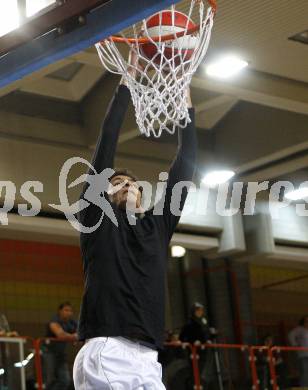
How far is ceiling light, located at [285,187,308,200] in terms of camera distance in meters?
14.8

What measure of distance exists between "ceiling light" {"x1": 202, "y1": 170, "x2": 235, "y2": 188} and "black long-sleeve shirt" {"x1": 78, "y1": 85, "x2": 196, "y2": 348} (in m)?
8.88

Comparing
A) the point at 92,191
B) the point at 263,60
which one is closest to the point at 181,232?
the point at 263,60

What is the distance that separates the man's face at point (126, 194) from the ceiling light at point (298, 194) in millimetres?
10615

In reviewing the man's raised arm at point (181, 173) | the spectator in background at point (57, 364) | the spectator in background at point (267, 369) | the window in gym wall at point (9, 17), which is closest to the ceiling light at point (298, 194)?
the spectator in background at point (267, 369)

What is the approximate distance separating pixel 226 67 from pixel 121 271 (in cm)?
590

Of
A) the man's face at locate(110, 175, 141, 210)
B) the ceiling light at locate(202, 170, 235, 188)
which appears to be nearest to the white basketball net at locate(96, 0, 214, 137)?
the man's face at locate(110, 175, 141, 210)

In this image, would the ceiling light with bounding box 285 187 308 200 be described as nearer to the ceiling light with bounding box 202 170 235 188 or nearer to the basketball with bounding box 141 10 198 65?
the ceiling light with bounding box 202 170 235 188

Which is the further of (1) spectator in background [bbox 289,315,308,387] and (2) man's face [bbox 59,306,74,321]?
(1) spectator in background [bbox 289,315,308,387]

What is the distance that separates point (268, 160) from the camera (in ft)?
42.4

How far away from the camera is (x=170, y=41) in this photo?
5.86 meters

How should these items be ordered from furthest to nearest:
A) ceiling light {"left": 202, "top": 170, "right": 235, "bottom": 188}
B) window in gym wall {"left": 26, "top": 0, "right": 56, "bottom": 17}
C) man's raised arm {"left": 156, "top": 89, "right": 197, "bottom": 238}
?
ceiling light {"left": 202, "top": 170, "right": 235, "bottom": 188}, window in gym wall {"left": 26, "top": 0, "right": 56, "bottom": 17}, man's raised arm {"left": 156, "top": 89, "right": 197, "bottom": 238}

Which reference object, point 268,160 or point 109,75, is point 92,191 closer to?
point 109,75

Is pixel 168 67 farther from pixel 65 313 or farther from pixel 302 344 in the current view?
pixel 302 344

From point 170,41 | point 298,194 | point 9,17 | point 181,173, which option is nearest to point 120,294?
point 181,173
